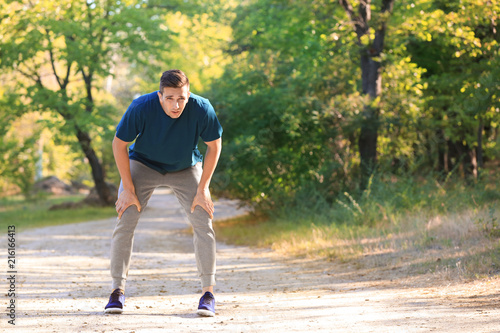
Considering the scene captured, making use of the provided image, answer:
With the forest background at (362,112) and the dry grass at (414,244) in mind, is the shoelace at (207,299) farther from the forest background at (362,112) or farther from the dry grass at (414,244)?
the forest background at (362,112)

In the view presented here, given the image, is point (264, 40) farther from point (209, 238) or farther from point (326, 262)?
point (209, 238)

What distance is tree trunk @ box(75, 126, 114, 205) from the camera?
20.0m

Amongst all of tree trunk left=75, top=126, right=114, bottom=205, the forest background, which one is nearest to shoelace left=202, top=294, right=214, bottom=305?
the forest background

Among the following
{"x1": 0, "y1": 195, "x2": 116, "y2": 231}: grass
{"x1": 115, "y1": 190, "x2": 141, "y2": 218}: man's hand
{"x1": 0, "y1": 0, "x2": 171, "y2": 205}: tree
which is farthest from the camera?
{"x1": 0, "y1": 0, "x2": 171, "y2": 205}: tree

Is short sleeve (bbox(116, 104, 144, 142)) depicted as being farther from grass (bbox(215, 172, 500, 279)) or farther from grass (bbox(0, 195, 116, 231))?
grass (bbox(0, 195, 116, 231))

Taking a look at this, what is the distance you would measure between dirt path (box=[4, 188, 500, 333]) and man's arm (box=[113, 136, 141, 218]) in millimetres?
860

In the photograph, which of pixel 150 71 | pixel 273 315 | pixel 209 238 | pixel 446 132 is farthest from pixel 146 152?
pixel 150 71

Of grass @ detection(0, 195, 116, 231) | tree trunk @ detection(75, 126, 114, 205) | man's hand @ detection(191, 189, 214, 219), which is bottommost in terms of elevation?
grass @ detection(0, 195, 116, 231)

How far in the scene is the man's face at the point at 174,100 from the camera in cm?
454

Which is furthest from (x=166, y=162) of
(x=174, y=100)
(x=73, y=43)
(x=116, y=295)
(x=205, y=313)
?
(x=73, y=43)

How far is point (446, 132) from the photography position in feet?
46.8

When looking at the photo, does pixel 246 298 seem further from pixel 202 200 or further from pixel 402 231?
pixel 402 231

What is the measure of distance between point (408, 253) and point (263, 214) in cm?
653

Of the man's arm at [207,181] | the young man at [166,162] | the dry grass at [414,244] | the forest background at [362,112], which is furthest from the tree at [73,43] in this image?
the man's arm at [207,181]
